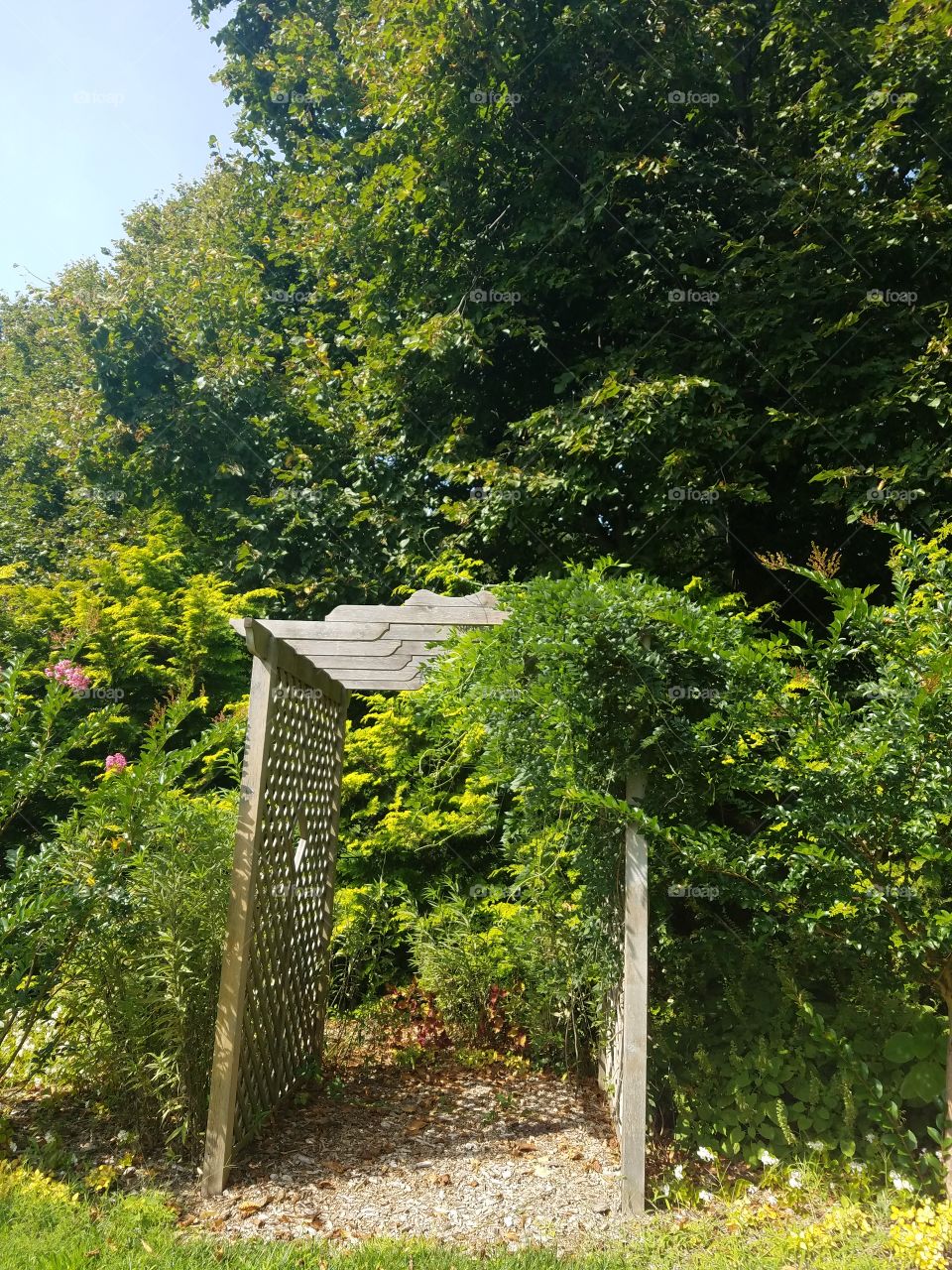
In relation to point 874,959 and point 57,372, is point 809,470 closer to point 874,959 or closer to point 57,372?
point 874,959

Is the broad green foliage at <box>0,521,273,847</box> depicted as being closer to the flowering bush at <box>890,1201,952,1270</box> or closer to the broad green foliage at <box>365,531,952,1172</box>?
the broad green foliage at <box>365,531,952,1172</box>

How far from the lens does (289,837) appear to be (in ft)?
13.7

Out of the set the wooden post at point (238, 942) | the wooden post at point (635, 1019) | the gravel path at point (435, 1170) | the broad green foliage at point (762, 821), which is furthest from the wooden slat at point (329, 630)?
the gravel path at point (435, 1170)

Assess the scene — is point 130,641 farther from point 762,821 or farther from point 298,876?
point 762,821

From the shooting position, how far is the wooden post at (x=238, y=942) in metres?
3.24

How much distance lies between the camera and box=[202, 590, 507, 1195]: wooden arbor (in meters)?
3.44

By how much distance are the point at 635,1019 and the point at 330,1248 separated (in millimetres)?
1286

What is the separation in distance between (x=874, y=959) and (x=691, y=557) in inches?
142

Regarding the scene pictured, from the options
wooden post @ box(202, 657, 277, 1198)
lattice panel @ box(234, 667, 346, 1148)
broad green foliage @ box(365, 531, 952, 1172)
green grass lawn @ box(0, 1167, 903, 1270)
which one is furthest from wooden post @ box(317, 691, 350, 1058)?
green grass lawn @ box(0, 1167, 903, 1270)

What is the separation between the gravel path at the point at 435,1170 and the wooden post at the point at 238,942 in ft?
0.53

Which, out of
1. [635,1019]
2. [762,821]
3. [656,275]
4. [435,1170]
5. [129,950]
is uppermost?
[656,275]

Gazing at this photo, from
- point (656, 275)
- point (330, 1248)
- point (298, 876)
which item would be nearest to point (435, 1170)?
point (330, 1248)

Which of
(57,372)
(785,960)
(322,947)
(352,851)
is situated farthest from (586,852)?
(57,372)

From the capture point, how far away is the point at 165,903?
3.55 metres
